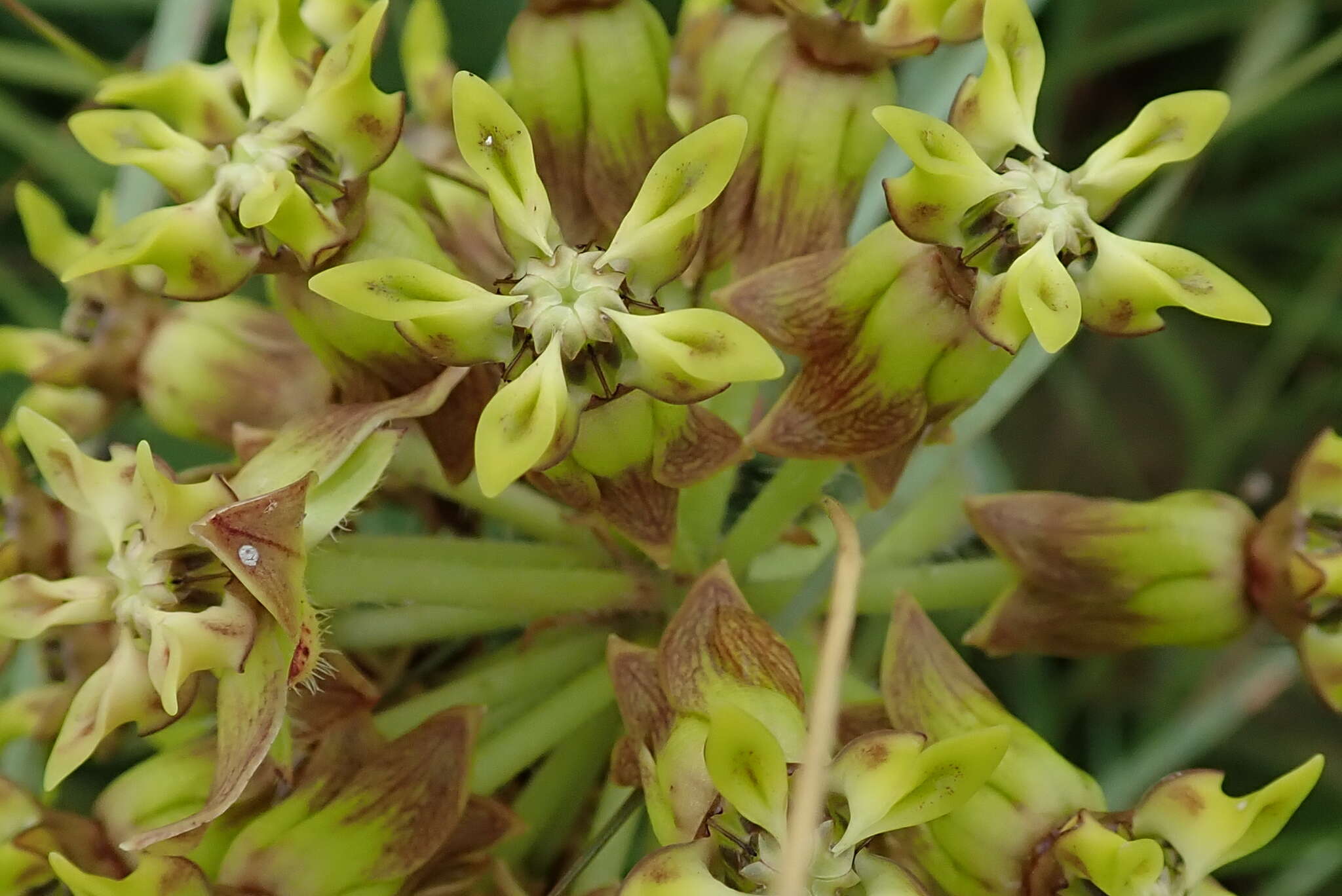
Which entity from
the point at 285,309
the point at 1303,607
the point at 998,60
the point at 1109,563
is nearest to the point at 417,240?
the point at 285,309

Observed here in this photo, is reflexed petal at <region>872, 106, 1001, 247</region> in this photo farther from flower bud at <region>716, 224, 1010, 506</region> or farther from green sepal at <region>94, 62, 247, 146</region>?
green sepal at <region>94, 62, 247, 146</region>

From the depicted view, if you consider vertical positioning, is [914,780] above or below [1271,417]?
above

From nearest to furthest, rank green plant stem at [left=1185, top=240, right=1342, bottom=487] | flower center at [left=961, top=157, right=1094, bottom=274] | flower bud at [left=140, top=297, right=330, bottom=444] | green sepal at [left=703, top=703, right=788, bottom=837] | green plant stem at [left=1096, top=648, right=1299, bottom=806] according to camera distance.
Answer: green sepal at [left=703, top=703, right=788, bottom=837] → flower center at [left=961, top=157, right=1094, bottom=274] → flower bud at [left=140, top=297, right=330, bottom=444] → green plant stem at [left=1096, top=648, right=1299, bottom=806] → green plant stem at [left=1185, top=240, right=1342, bottom=487]

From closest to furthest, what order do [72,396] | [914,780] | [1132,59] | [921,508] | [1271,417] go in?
[914,780] → [72,396] → [921,508] → [1271,417] → [1132,59]

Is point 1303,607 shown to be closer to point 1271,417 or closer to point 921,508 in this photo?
point 921,508

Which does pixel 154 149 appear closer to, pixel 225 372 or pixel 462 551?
pixel 225 372

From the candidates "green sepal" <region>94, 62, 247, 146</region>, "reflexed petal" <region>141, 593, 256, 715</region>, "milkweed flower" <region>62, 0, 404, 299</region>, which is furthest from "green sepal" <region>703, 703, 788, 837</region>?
"green sepal" <region>94, 62, 247, 146</region>

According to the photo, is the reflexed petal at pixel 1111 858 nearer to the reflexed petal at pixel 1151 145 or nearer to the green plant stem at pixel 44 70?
the reflexed petal at pixel 1151 145
